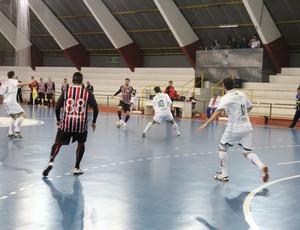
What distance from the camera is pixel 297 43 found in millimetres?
31406

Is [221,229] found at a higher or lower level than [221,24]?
lower

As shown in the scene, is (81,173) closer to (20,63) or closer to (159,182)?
(159,182)

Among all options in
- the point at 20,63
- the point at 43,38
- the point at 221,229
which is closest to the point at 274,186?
the point at 221,229

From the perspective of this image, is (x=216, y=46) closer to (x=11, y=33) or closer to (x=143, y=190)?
(x=11, y=33)

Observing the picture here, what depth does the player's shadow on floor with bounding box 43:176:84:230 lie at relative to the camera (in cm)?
572

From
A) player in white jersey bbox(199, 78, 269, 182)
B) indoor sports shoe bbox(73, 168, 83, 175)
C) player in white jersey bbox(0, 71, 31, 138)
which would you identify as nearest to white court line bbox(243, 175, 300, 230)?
player in white jersey bbox(199, 78, 269, 182)

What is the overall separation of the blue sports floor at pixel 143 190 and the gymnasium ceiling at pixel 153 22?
18.4 meters

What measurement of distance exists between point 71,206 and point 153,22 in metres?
29.3

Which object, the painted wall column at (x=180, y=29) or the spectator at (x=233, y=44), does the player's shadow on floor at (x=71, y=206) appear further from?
the spectator at (x=233, y=44)

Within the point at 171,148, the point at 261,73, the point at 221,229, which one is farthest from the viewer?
the point at 261,73

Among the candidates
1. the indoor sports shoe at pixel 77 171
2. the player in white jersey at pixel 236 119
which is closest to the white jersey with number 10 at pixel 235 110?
the player in white jersey at pixel 236 119

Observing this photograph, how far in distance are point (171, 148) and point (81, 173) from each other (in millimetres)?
4767

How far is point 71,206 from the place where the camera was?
6527 millimetres

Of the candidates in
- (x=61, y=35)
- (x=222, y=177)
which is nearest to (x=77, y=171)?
(x=222, y=177)
